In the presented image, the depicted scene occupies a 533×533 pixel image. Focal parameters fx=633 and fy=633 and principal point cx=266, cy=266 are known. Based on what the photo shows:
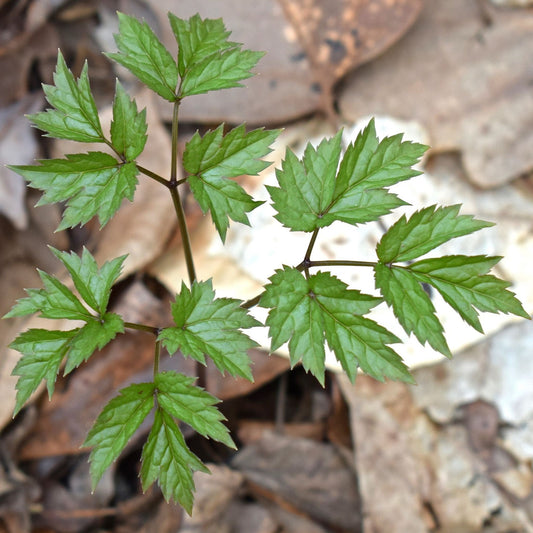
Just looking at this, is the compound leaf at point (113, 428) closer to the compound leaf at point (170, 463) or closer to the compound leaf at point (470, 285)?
the compound leaf at point (170, 463)

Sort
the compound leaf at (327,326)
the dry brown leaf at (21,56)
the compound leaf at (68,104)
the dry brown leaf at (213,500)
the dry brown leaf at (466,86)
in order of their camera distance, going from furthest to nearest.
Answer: the dry brown leaf at (21,56) → the dry brown leaf at (466,86) → the dry brown leaf at (213,500) → the compound leaf at (68,104) → the compound leaf at (327,326)

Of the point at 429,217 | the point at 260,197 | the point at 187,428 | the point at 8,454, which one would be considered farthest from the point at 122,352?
the point at 429,217

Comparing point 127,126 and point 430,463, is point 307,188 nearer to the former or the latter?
point 127,126

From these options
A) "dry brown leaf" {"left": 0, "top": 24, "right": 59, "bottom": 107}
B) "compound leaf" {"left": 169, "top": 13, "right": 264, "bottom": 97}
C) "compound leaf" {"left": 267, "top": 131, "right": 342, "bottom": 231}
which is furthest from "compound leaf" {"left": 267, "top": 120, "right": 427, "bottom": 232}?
"dry brown leaf" {"left": 0, "top": 24, "right": 59, "bottom": 107}

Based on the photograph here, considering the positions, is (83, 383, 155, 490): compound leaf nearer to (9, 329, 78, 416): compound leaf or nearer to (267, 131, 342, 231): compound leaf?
(9, 329, 78, 416): compound leaf

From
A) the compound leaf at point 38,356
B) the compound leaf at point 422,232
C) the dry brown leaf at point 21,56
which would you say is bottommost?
the compound leaf at point 38,356

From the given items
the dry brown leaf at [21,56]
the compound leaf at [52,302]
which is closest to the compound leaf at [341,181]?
the compound leaf at [52,302]

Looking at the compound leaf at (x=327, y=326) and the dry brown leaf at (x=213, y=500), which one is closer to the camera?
the compound leaf at (x=327, y=326)
